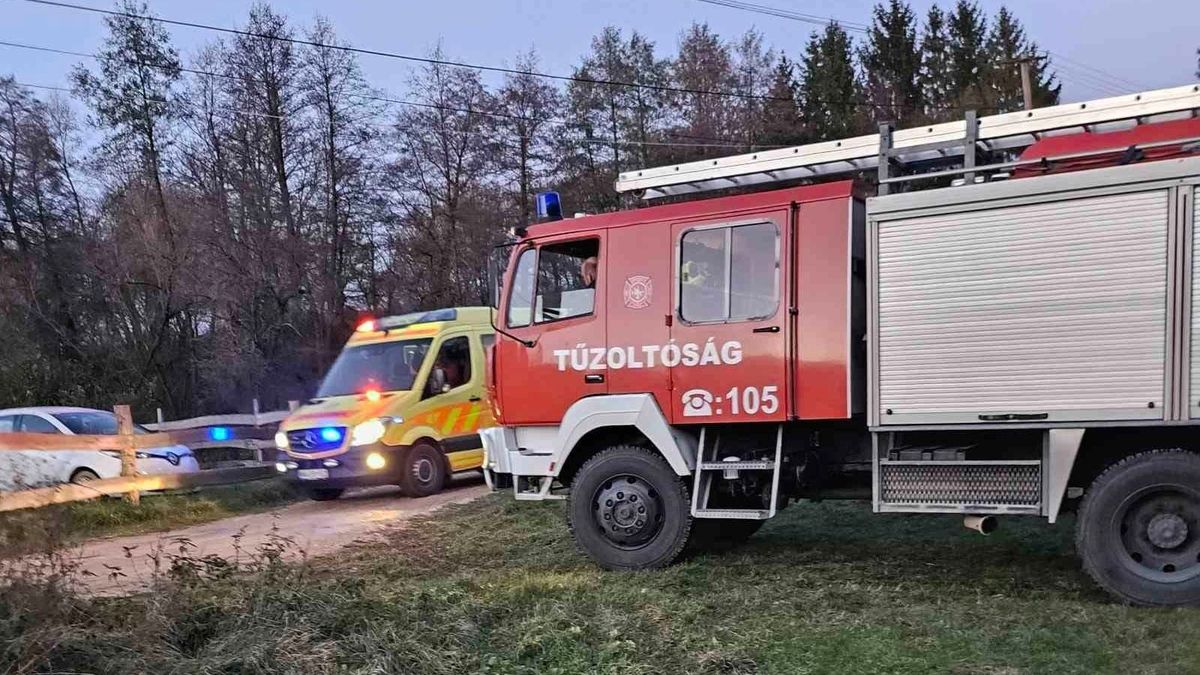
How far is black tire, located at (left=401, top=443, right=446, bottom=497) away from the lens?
1270 centimetres

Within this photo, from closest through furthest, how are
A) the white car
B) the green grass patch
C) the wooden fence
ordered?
the wooden fence → the green grass patch → the white car

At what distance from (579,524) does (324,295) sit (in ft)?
72.4

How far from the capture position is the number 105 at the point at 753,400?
6621 millimetres

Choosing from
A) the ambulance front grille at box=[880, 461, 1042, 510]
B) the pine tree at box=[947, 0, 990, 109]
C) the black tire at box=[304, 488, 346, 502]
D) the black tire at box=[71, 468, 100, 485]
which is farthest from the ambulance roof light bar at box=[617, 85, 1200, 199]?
the pine tree at box=[947, 0, 990, 109]

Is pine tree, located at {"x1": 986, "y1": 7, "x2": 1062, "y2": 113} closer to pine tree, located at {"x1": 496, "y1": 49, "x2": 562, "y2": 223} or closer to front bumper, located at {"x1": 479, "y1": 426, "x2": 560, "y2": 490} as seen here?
pine tree, located at {"x1": 496, "y1": 49, "x2": 562, "y2": 223}

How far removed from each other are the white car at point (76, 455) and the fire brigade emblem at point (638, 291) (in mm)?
6831

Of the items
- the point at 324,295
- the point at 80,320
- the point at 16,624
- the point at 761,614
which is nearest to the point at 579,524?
the point at 761,614

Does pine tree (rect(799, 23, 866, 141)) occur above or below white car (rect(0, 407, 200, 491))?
above

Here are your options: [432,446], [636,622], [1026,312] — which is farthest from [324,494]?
[1026,312]

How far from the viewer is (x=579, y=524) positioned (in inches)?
289

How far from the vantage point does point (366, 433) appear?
12.3 metres

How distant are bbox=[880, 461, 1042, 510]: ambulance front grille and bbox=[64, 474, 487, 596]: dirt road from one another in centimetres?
467

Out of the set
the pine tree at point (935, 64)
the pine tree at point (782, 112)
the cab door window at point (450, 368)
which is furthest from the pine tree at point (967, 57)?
the cab door window at point (450, 368)

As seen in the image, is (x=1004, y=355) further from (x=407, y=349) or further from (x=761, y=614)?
(x=407, y=349)
